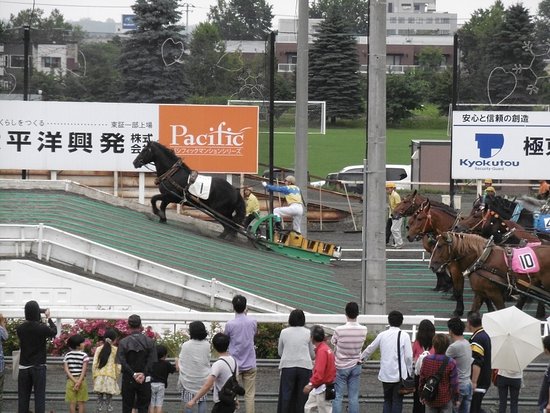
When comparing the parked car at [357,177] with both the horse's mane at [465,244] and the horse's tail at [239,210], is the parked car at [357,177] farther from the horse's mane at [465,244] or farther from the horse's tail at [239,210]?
the horse's mane at [465,244]

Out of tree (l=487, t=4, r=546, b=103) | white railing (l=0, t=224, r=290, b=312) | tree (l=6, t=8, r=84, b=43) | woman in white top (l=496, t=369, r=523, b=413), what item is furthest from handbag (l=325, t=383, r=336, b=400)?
tree (l=6, t=8, r=84, b=43)

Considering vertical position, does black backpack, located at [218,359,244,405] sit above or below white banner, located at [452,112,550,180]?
below

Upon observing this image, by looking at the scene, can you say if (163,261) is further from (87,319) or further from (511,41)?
(511,41)

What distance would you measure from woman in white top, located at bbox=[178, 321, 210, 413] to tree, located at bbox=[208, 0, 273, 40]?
196ft

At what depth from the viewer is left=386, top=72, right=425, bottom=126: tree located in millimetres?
70375

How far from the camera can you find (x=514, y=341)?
1403 cm

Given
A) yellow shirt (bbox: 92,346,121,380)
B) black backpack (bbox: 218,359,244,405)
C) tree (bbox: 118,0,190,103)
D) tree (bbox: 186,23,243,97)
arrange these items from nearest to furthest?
black backpack (bbox: 218,359,244,405) < yellow shirt (bbox: 92,346,121,380) < tree (bbox: 118,0,190,103) < tree (bbox: 186,23,243,97)

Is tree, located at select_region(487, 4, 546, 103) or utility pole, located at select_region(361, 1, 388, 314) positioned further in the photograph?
tree, located at select_region(487, 4, 546, 103)

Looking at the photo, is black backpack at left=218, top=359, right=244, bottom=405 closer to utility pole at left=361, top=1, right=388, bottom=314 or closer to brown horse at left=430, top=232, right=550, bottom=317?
utility pole at left=361, top=1, right=388, bottom=314

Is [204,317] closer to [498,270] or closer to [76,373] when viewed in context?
[76,373]

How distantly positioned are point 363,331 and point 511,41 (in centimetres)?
3308

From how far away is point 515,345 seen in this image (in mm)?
14023

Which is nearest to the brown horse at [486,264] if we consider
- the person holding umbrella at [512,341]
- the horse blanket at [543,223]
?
the horse blanket at [543,223]

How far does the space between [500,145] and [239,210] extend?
368 inches
